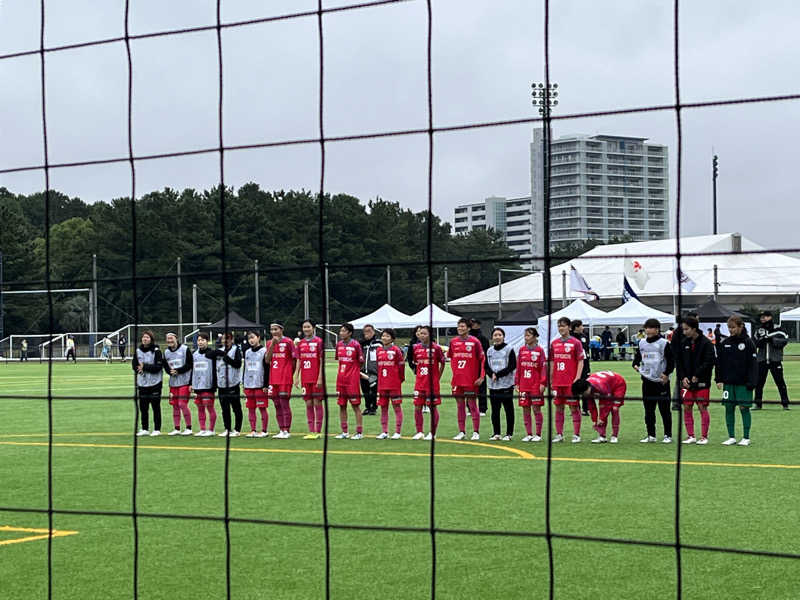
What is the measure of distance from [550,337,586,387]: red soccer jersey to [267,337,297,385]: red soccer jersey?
140 inches

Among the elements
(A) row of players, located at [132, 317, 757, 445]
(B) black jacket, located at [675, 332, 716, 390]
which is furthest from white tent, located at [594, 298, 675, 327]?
(B) black jacket, located at [675, 332, 716, 390]

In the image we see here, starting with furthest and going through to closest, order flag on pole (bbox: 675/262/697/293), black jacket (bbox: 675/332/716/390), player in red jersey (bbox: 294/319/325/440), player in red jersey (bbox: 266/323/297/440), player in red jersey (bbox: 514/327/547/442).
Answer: player in red jersey (bbox: 266/323/297/440)
player in red jersey (bbox: 294/319/325/440)
player in red jersey (bbox: 514/327/547/442)
black jacket (bbox: 675/332/716/390)
flag on pole (bbox: 675/262/697/293)

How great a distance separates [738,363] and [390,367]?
14.7 feet

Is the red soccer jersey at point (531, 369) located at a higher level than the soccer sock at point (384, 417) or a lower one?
higher

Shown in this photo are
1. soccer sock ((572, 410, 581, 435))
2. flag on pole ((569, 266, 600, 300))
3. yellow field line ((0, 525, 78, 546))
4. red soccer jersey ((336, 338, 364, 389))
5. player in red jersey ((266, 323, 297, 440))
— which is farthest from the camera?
flag on pole ((569, 266, 600, 300))

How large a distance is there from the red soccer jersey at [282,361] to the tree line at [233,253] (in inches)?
1124

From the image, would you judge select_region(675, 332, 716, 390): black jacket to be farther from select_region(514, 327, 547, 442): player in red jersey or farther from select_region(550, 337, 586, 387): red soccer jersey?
select_region(514, 327, 547, 442): player in red jersey

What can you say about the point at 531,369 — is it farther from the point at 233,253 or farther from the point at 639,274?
the point at 233,253

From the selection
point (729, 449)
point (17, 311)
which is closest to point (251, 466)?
point (729, 449)

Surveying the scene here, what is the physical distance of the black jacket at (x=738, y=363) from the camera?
540 inches

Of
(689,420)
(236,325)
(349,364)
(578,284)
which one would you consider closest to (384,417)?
(349,364)

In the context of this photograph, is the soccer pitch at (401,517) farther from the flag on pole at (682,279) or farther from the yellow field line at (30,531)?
the flag on pole at (682,279)

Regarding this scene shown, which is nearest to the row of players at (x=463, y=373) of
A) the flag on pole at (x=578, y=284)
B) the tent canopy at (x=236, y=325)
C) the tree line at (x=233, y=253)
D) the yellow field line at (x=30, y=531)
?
the yellow field line at (x=30, y=531)

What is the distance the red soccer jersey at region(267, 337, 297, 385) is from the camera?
640 inches
